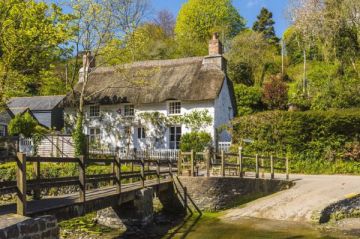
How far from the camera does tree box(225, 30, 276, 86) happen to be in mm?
46344

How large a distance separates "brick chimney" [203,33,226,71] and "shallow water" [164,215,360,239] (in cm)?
1813

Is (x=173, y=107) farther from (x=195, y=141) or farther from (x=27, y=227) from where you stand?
(x=27, y=227)

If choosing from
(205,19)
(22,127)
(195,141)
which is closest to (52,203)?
(195,141)

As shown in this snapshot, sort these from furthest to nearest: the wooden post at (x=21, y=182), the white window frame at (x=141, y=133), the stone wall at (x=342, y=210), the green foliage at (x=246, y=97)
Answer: the green foliage at (x=246, y=97) < the white window frame at (x=141, y=133) < the stone wall at (x=342, y=210) < the wooden post at (x=21, y=182)

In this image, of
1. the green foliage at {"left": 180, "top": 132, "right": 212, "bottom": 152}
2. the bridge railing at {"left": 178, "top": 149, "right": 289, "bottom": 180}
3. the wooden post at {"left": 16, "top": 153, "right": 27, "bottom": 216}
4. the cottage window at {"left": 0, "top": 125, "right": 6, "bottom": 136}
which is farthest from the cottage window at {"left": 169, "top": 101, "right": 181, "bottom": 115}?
the wooden post at {"left": 16, "top": 153, "right": 27, "bottom": 216}

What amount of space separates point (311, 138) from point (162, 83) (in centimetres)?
1191

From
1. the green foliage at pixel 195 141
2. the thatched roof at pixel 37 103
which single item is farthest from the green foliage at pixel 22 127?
the green foliage at pixel 195 141

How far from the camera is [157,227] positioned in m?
14.1

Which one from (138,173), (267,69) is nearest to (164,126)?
(138,173)

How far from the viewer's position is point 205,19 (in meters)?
58.6

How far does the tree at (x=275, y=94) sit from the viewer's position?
3756cm

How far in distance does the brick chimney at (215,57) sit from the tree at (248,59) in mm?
14041

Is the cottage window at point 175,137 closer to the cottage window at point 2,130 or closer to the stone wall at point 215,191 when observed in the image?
the stone wall at point 215,191

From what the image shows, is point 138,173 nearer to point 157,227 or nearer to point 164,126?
point 157,227
